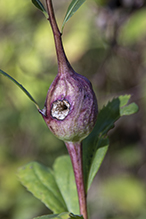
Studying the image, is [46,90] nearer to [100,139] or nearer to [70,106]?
[100,139]

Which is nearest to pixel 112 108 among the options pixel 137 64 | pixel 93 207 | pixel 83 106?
pixel 83 106

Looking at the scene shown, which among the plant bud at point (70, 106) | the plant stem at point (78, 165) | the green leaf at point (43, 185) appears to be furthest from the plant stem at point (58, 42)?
the green leaf at point (43, 185)

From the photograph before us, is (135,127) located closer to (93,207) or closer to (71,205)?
(93,207)

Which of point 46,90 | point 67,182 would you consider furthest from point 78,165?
point 46,90

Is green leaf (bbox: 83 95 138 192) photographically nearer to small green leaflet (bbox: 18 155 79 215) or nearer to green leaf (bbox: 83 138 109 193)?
green leaf (bbox: 83 138 109 193)

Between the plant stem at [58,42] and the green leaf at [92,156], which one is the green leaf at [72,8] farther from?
the green leaf at [92,156]

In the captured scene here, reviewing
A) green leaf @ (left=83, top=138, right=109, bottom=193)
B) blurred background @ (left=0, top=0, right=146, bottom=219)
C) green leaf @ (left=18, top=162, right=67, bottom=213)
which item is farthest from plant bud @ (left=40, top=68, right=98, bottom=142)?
blurred background @ (left=0, top=0, right=146, bottom=219)

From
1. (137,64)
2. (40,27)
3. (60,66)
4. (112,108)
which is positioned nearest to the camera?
(60,66)
